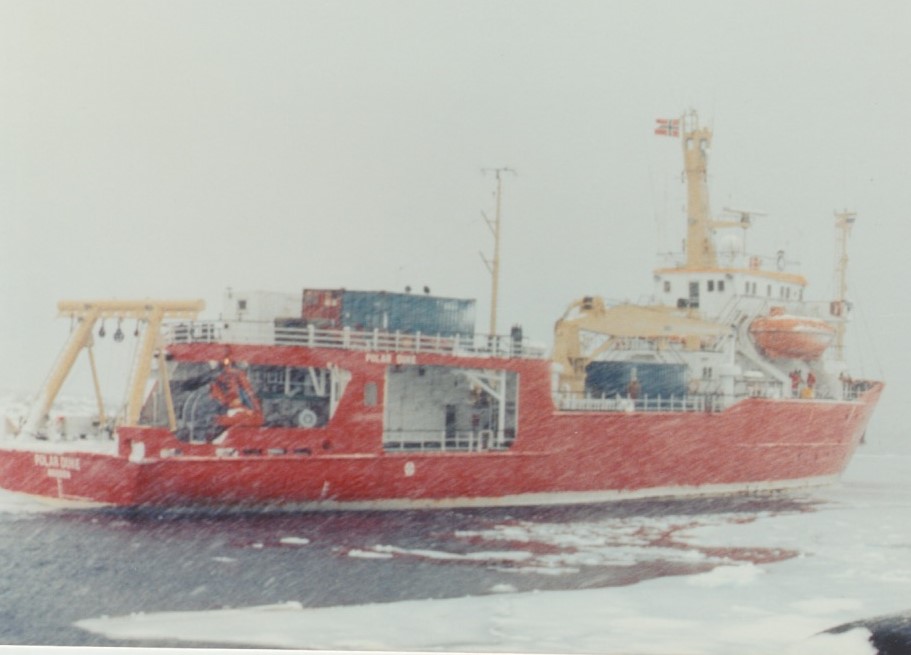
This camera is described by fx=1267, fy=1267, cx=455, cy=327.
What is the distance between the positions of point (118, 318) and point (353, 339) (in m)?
2.20

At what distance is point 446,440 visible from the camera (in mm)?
12406

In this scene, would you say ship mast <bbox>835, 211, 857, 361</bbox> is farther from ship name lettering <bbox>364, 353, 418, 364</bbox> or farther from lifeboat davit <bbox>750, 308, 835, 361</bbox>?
ship name lettering <bbox>364, 353, 418, 364</bbox>

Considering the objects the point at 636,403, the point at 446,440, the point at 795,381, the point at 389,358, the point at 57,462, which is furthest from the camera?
the point at 795,381

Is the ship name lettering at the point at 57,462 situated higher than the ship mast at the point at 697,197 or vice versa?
the ship mast at the point at 697,197

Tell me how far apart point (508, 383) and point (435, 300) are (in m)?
1.84

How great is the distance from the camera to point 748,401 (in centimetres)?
1439

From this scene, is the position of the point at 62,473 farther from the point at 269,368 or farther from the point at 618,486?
the point at 618,486

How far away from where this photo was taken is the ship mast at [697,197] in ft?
34.7

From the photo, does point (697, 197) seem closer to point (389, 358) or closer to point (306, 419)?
point (389, 358)

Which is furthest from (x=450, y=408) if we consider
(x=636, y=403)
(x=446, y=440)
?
(x=636, y=403)

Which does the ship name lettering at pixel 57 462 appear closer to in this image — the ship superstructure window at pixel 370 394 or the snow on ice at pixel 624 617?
the snow on ice at pixel 624 617

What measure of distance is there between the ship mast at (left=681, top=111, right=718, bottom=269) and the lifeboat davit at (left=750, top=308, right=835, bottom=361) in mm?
881

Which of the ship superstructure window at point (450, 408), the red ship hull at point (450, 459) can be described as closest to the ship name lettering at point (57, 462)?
the red ship hull at point (450, 459)

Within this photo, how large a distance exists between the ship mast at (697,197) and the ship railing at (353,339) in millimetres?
2003
